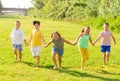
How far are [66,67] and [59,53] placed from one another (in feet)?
2.70

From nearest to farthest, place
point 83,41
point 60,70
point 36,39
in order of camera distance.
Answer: point 60,70 → point 83,41 → point 36,39

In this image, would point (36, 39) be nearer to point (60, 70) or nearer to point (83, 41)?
point (60, 70)

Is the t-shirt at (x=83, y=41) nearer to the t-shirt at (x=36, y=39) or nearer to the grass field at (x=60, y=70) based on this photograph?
the grass field at (x=60, y=70)

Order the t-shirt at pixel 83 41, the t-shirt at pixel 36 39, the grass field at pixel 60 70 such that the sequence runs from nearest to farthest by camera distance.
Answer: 1. the grass field at pixel 60 70
2. the t-shirt at pixel 83 41
3. the t-shirt at pixel 36 39

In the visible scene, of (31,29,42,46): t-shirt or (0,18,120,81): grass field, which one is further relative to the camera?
(31,29,42,46): t-shirt

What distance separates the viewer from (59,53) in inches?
472

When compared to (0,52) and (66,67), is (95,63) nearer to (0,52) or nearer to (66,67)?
(66,67)

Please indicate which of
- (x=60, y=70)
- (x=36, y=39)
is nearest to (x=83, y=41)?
(x=60, y=70)

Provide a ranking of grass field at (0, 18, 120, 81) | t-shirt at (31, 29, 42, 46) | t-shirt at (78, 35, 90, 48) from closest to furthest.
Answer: grass field at (0, 18, 120, 81), t-shirt at (78, 35, 90, 48), t-shirt at (31, 29, 42, 46)

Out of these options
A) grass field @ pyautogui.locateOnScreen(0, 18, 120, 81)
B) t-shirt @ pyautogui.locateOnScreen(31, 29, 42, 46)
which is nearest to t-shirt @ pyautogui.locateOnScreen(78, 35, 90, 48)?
grass field @ pyautogui.locateOnScreen(0, 18, 120, 81)

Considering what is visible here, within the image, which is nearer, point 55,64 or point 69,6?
point 55,64

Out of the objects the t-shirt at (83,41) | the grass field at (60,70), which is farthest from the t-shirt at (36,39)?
the t-shirt at (83,41)

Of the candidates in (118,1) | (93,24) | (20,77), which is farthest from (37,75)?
(93,24)

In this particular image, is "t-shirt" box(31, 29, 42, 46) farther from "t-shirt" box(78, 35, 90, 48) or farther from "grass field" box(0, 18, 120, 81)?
"t-shirt" box(78, 35, 90, 48)
